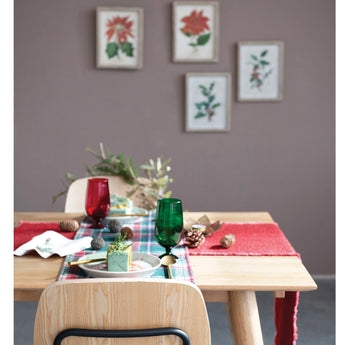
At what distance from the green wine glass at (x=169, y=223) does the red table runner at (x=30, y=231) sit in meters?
0.40

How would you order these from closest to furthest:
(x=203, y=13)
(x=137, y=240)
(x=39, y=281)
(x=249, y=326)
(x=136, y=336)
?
(x=136, y=336) < (x=39, y=281) < (x=249, y=326) < (x=137, y=240) < (x=203, y=13)

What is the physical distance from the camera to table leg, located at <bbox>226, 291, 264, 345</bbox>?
1.39 m

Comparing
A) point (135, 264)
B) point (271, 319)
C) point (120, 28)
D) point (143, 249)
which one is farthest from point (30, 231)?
point (120, 28)

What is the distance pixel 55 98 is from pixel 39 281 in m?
2.25

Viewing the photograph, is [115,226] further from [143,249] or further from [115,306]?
[115,306]

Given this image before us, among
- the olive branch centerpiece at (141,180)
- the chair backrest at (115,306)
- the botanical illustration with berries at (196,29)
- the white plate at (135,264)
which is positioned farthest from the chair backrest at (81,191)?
the chair backrest at (115,306)

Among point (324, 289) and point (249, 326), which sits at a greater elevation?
point (249, 326)

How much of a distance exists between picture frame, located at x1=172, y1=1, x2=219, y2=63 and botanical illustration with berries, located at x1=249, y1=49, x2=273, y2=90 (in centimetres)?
25

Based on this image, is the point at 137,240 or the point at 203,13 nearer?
the point at 137,240
